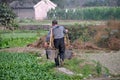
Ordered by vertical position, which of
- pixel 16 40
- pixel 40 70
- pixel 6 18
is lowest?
pixel 16 40

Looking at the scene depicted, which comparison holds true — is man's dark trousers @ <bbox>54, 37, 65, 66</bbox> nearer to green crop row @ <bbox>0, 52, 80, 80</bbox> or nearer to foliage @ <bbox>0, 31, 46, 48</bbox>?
green crop row @ <bbox>0, 52, 80, 80</bbox>

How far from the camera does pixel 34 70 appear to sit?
14883mm

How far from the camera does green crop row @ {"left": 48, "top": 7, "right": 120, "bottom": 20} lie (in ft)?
246

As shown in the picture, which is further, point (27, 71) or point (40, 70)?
point (40, 70)

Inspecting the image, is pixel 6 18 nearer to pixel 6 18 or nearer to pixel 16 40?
pixel 6 18

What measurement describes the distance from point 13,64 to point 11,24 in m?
22.5

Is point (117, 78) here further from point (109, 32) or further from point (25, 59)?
point (109, 32)

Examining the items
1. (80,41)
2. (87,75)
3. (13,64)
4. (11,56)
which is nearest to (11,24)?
(80,41)

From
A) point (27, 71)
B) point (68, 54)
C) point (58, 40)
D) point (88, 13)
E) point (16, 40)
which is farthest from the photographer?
point (88, 13)

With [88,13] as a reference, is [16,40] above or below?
above

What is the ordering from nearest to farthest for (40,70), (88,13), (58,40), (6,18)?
(40,70) → (58,40) → (6,18) → (88,13)

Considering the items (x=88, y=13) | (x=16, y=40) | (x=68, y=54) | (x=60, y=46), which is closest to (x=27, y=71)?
(x=60, y=46)

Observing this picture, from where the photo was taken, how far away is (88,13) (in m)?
79.1

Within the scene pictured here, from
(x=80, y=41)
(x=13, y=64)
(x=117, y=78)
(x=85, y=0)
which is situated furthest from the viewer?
A: (x=85, y=0)
